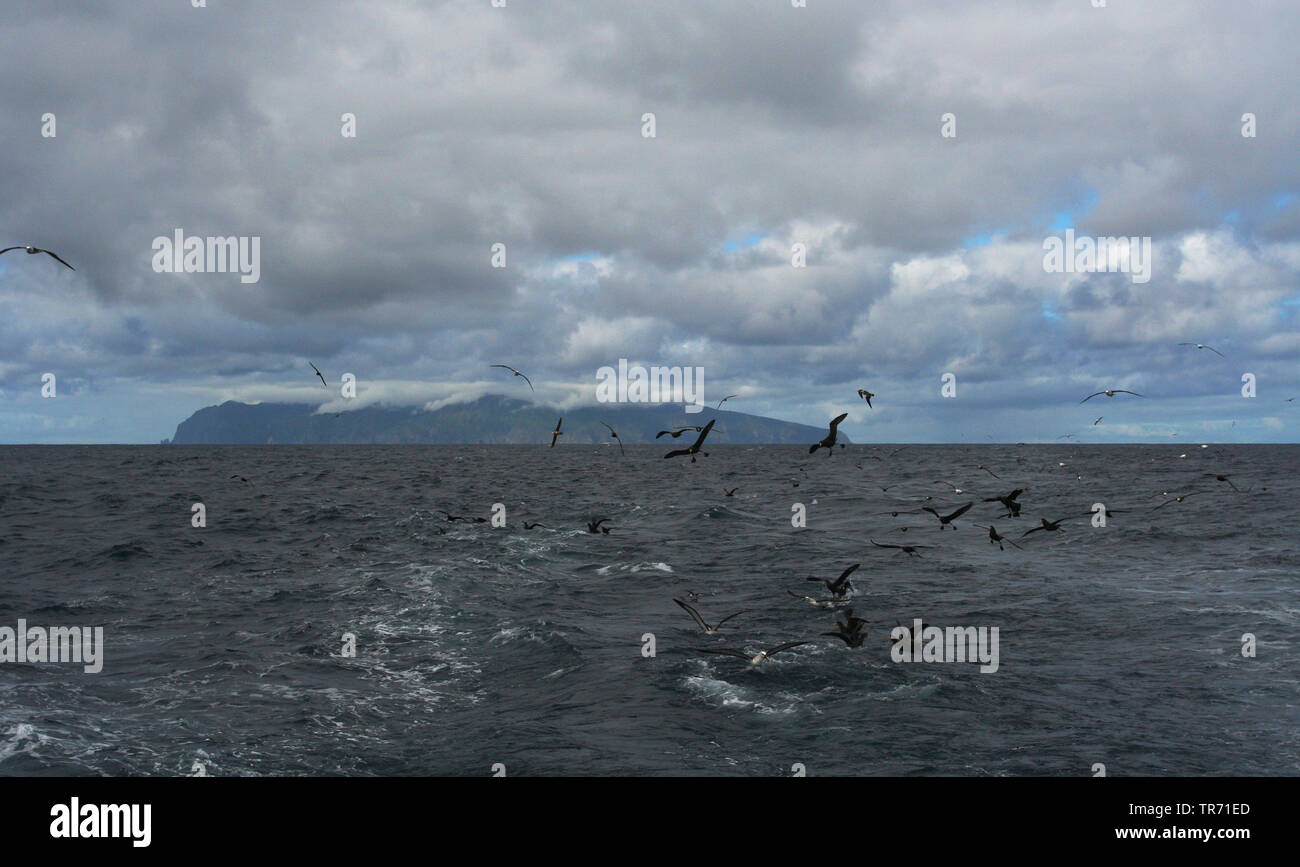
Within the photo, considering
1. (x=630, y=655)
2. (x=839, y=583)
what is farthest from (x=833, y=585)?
(x=630, y=655)

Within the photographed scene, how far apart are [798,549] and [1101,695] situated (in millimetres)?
21316

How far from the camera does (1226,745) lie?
49.5 feet

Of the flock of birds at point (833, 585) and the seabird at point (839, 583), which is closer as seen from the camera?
the flock of birds at point (833, 585)

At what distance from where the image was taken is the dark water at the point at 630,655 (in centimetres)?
1487

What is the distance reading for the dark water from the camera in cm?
1487

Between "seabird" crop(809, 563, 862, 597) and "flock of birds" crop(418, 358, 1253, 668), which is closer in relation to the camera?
"flock of birds" crop(418, 358, 1253, 668)

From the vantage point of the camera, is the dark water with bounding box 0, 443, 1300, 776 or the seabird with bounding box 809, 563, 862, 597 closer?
the dark water with bounding box 0, 443, 1300, 776

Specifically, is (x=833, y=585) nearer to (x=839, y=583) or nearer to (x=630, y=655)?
(x=839, y=583)

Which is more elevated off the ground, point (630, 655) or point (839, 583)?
point (839, 583)

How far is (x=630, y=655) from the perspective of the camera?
2103 cm

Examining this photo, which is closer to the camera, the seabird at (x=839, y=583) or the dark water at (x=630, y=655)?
the dark water at (x=630, y=655)

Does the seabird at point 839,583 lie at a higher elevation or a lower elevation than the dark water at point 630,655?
higher

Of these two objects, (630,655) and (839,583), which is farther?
(839,583)

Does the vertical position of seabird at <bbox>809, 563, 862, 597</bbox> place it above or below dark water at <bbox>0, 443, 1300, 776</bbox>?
above
